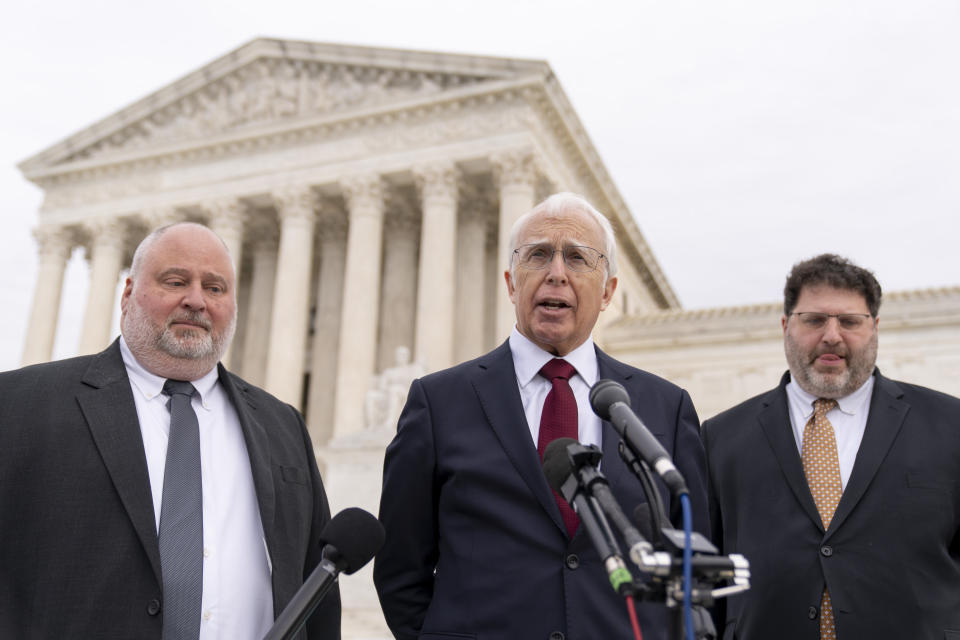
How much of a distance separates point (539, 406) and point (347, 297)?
2506cm

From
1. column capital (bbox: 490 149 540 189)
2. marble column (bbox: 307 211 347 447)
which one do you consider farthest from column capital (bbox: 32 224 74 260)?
column capital (bbox: 490 149 540 189)

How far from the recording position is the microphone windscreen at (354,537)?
8.90 feet

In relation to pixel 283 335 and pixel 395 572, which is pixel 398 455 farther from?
pixel 283 335

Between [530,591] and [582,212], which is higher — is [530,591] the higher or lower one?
the lower one

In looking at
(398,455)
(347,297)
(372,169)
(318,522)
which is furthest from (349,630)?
(372,169)

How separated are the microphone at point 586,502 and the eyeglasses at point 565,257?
1.10 m

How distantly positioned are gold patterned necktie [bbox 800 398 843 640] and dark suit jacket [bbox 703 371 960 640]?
79 millimetres

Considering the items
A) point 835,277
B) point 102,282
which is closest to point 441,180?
point 102,282

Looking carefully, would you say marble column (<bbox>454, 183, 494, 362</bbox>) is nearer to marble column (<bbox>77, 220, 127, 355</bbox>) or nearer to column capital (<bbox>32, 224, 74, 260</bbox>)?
marble column (<bbox>77, 220, 127, 355</bbox>)

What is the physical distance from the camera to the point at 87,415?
127 inches

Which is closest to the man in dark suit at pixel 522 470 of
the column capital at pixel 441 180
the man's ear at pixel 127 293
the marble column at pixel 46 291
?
the man's ear at pixel 127 293

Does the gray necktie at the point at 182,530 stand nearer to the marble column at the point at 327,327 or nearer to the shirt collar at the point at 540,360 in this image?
the shirt collar at the point at 540,360

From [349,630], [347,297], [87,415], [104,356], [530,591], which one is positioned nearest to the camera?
[530,591]

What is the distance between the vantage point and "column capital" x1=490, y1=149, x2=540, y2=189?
26.1 metres
